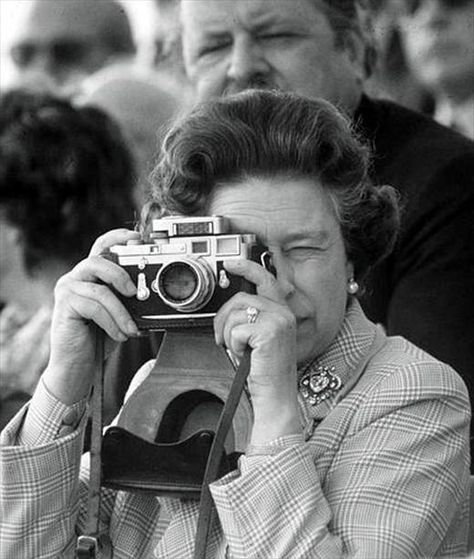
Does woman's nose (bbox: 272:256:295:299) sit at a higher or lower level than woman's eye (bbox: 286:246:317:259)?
lower

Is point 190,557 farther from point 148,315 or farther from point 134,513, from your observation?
point 148,315

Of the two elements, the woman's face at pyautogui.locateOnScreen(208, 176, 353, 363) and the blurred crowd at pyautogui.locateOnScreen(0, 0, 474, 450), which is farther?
the blurred crowd at pyautogui.locateOnScreen(0, 0, 474, 450)

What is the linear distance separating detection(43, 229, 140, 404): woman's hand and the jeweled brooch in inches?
10.7

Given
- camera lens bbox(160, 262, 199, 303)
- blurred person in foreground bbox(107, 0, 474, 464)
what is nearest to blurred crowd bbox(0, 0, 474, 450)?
blurred person in foreground bbox(107, 0, 474, 464)

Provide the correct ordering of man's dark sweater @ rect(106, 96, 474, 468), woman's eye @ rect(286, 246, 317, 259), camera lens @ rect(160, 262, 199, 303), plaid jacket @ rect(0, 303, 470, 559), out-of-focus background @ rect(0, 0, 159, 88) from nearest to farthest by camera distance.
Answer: plaid jacket @ rect(0, 303, 470, 559)
camera lens @ rect(160, 262, 199, 303)
woman's eye @ rect(286, 246, 317, 259)
man's dark sweater @ rect(106, 96, 474, 468)
out-of-focus background @ rect(0, 0, 159, 88)

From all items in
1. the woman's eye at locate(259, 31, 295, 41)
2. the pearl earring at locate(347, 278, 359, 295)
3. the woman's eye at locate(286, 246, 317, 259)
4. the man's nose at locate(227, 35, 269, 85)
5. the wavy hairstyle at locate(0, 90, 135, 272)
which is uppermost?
the woman's eye at locate(259, 31, 295, 41)

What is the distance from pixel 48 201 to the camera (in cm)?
332

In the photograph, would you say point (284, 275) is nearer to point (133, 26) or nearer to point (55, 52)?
point (133, 26)

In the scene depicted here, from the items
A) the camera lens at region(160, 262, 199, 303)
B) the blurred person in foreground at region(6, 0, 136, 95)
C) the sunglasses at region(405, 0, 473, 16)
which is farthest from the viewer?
the blurred person in foreground at region(6, 0, 136, 95)

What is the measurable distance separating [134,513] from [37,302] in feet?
4.28

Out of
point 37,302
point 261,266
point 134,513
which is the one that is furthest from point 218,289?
point 37,302

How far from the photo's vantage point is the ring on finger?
1880 millimetres

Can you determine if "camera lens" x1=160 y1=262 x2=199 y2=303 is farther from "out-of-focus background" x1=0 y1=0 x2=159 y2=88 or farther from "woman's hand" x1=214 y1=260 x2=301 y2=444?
"out-of-focus background" x1=0 y1=0 x2=159 y2=88

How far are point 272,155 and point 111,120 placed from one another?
147 cm
